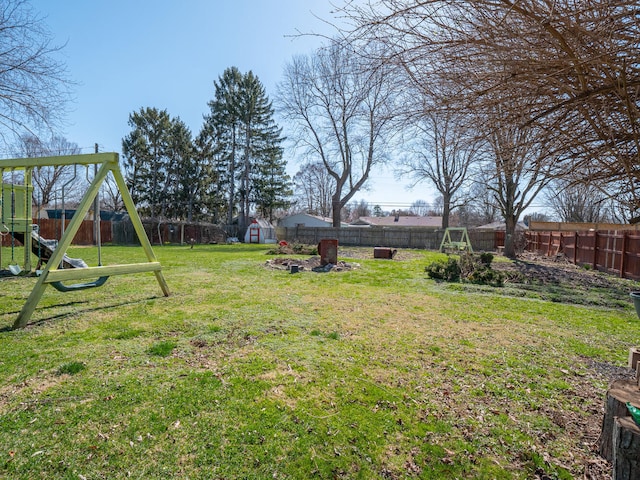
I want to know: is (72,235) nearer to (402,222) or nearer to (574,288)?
(574,288)

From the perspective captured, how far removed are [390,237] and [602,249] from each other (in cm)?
1264

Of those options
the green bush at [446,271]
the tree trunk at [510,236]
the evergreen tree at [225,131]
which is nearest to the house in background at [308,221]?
the evergreen tree at [225,131]

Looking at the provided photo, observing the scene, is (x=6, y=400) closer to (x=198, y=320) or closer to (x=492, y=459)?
(x=198, y=320)

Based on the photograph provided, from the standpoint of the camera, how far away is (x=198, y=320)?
4.41 meters

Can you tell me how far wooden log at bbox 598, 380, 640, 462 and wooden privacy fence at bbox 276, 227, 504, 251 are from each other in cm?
1959

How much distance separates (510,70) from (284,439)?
239 centimetres

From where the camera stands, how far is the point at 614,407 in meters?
1.85

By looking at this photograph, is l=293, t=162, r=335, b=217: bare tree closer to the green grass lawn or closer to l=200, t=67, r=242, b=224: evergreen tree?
l=200, t=67, r=242, b=224: evergreen tree

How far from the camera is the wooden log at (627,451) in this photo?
146 centimetres

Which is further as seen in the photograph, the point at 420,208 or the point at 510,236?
the point at 420,208

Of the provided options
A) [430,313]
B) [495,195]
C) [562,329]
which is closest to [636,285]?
[562,329]

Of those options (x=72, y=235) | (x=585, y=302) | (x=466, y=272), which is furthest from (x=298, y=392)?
(x=466, y=272)

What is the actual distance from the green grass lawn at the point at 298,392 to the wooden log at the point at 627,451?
1.31ft

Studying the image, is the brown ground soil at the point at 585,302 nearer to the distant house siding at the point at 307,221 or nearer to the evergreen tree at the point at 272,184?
the evergreen tree at the point at 272,184
